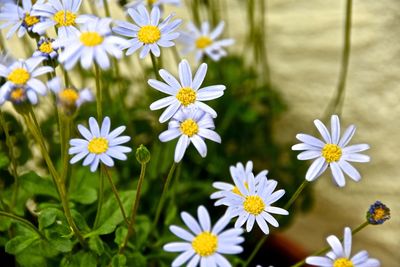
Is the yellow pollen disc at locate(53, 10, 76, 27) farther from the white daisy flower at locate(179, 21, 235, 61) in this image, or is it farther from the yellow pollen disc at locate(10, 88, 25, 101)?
the white daisy flower at locate(179, 21, 235, 61)

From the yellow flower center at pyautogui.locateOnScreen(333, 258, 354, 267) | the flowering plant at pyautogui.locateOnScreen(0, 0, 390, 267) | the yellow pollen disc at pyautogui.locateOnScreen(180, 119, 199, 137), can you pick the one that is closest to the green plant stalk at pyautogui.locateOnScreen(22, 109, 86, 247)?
the flowering plant at pyautogui.locateOnScreen(0, 0, 390, 267)

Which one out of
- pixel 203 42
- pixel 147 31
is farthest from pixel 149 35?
pixel 203 42

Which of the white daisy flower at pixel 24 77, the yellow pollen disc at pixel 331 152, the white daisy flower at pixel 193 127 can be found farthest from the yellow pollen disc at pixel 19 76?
the yellow pollen disc at pixel 331 152

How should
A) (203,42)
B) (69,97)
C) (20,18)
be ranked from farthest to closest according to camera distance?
1. (203,42)
2. (20,18)
3. (69,97)

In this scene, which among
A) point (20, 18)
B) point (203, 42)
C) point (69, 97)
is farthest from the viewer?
point (203, 42)

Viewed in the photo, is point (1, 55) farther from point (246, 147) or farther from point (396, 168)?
point (396, 168)

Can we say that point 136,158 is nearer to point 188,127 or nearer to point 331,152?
point 188,127

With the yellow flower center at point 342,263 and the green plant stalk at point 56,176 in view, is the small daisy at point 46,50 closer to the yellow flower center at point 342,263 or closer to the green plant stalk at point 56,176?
the green plant stalk at point 56,176
